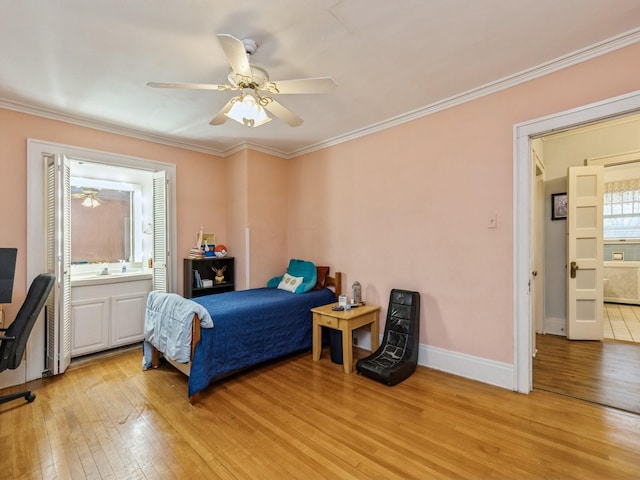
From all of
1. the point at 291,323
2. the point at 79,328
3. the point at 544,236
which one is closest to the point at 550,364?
the point at 544,236

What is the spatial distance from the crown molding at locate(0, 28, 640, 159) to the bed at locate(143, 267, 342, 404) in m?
1.96

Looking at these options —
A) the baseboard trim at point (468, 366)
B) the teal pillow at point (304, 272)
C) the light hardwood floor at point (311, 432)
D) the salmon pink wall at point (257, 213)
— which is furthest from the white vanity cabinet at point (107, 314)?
the baseboard trim at point (468, 366)

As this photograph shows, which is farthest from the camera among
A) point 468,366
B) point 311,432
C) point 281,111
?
point 468,366

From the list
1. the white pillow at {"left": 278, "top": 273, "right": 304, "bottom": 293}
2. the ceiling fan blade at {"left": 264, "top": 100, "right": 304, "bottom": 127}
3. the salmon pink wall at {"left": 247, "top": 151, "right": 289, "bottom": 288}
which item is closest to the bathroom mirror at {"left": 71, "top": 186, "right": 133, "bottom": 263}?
the salmon pink wall at {"left": 247, "top": 151, "right": 289, "bottom": 288}

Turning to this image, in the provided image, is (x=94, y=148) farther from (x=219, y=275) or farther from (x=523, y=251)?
(x=523, y=251)

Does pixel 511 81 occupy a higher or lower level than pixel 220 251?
higher

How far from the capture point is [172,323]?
2.61 m

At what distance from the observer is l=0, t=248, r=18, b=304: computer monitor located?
8.19 feet

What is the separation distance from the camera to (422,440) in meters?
1.93

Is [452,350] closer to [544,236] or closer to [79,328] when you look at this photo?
[544,236]

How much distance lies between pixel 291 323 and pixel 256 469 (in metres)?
1.58

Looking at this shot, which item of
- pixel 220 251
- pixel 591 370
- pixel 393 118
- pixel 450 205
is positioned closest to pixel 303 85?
pixel 393 118

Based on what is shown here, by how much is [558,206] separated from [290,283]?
3.76 metres

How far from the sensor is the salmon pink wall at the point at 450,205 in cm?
243
